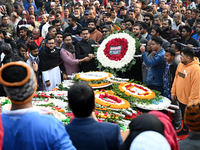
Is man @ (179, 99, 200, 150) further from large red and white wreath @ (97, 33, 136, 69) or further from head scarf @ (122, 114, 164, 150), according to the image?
large red and white wreath @ (97, 33, 136, 69)

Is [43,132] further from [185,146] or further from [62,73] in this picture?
[62,73]

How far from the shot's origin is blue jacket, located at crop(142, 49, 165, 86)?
21.0 ft

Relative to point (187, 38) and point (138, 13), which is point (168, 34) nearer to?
point (187, 38)

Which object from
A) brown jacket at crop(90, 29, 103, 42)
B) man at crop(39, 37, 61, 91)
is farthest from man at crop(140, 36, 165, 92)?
brown jacket at crop(90, 29, 103, 42)

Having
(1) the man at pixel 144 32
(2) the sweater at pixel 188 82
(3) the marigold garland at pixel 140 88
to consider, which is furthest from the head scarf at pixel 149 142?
(1) the man at pixel 144 32

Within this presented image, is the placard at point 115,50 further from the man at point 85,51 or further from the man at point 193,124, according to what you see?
the man at point 193,124

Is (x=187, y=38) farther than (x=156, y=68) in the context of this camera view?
Yes

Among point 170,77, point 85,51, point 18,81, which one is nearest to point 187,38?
point 170,77

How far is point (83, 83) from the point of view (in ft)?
8.84

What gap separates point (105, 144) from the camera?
96.6 inches

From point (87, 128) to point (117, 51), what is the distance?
4770 millimetres

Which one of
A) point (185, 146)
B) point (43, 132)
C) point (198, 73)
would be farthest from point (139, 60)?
point (43, 132)

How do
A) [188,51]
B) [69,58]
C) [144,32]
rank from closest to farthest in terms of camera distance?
[188,51] → [69,58] → [144,32]

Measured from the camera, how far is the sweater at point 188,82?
18.2 ft
